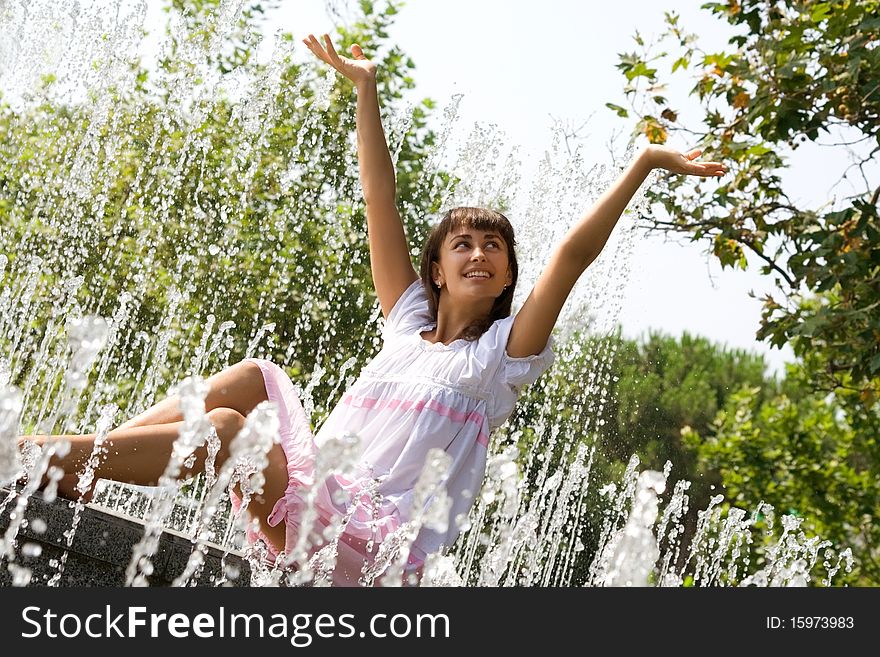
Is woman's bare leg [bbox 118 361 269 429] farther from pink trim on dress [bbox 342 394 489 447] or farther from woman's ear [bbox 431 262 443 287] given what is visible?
woman's ear [bbox 431 262 443 287]

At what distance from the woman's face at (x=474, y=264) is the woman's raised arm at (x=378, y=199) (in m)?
0.18

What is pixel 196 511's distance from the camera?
5992mm

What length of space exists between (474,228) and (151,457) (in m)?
1.15

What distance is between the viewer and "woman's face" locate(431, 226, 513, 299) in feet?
9.60

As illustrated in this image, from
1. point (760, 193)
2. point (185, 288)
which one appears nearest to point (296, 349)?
point (185, 288)

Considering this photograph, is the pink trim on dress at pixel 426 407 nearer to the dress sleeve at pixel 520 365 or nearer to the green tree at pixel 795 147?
the dress sleeve at pixel 520 365

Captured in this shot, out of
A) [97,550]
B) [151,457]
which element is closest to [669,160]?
[151,457]

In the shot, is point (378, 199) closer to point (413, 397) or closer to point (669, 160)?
point (413, 397)

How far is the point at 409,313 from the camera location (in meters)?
3.11

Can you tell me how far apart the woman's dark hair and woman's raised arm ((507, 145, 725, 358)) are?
0.25m

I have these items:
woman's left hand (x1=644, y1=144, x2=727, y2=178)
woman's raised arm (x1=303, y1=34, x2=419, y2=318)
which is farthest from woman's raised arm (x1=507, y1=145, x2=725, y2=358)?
woman's raised arm (x1=303, y1=34, x2=419, y2=318)
